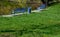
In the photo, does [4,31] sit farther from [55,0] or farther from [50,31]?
[55,0]

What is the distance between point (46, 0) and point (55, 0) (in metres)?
7.71

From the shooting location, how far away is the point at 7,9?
1054 inches

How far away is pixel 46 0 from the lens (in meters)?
40.7

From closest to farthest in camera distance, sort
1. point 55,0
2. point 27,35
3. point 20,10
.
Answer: point 27,35, point 20,10, point 55,0

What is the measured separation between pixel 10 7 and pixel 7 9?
1426 mm

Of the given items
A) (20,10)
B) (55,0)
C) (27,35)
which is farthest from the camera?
(55,0)

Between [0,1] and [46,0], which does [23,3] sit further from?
[46,0]

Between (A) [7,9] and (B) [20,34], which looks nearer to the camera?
(B) [20,34]

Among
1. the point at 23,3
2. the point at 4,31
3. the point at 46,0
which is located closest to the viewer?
the point at 4,31

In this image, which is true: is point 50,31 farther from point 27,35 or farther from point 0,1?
point 0,1

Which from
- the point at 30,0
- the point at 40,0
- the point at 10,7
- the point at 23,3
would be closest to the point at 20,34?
the point at 10,7

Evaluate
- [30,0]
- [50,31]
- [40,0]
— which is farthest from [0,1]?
[50,31]

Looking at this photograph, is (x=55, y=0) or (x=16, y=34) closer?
(x=16, y=34)

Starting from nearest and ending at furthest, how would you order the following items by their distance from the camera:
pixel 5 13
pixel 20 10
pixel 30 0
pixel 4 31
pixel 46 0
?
1. pixel 4 31
2. pixel 5 13
3. pixel 20 10
4. pixel 30 0
5. pixel 46 0
